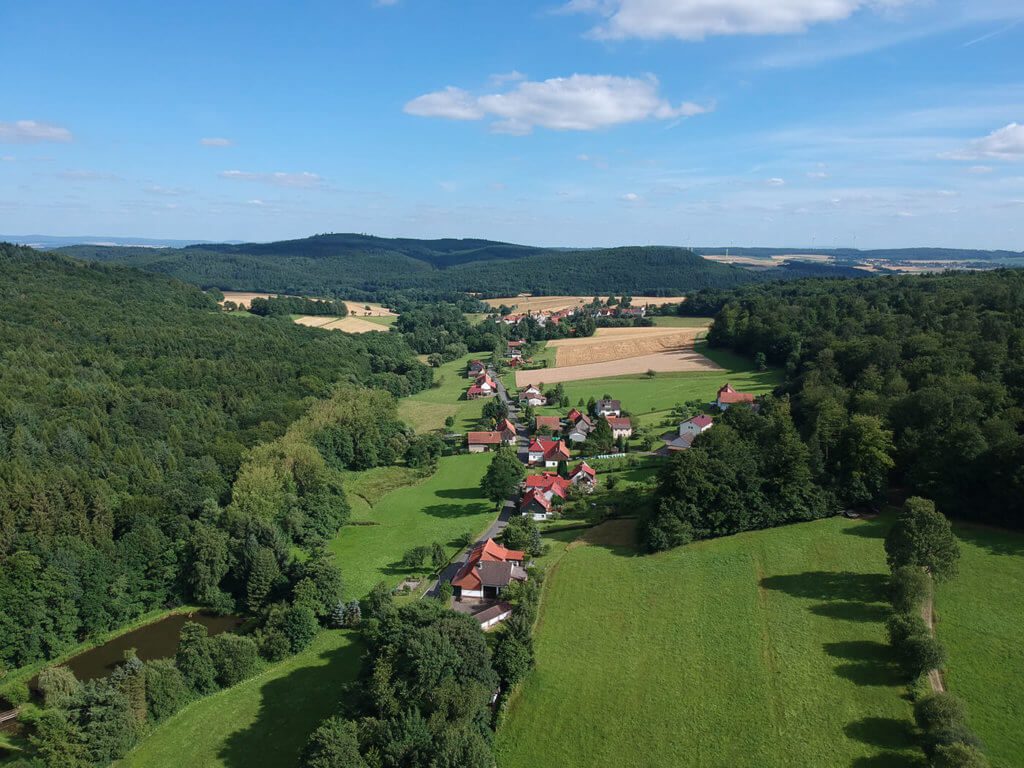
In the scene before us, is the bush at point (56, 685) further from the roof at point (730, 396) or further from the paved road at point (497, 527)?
the roof at point (730, 396)

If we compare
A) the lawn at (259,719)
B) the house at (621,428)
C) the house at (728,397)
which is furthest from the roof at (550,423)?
the lawn at (259,719)

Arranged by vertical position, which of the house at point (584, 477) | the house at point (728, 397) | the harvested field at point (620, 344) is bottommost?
the house at point (584, 477)

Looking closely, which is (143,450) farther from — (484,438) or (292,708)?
(484,438)

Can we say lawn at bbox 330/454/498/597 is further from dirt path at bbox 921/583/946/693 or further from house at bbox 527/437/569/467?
dirt path at bbox 921/583/946/693

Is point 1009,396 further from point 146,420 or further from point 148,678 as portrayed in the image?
point 146,420

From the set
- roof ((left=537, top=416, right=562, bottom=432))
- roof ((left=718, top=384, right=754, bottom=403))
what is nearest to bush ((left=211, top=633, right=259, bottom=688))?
roof ((left=537, top=416, right=562, bottom=432))
